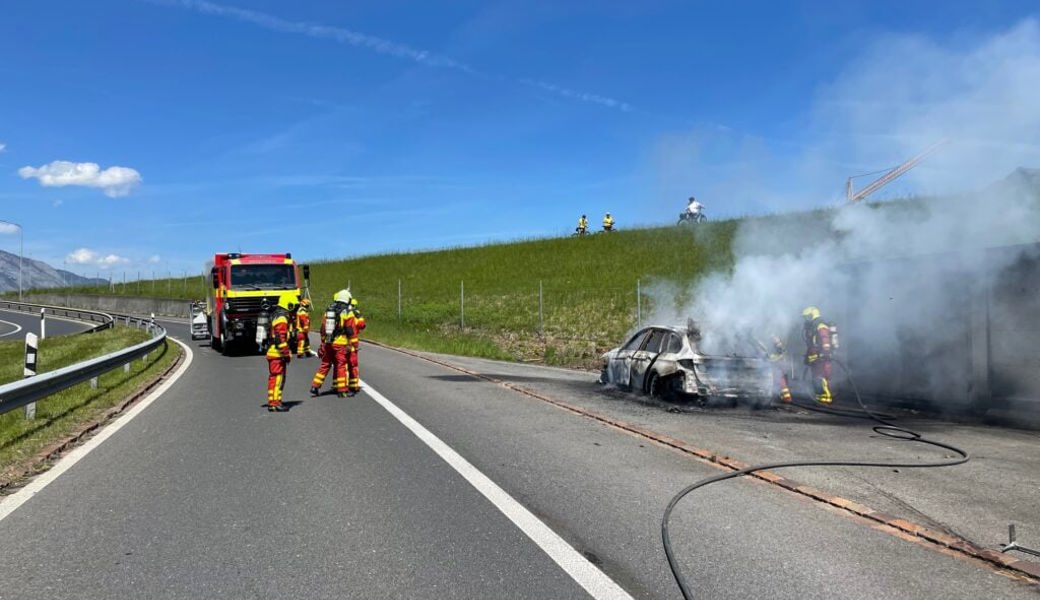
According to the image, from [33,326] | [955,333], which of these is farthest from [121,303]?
[955,333]

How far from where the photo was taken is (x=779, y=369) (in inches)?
415

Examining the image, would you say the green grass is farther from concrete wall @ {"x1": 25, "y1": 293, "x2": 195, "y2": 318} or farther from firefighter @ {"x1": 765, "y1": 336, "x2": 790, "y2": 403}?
concrete wall @ {"x1": 25, "y1": 293, "x2": 195, "y2": 318}

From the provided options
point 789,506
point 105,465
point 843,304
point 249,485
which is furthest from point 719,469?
point 843,304

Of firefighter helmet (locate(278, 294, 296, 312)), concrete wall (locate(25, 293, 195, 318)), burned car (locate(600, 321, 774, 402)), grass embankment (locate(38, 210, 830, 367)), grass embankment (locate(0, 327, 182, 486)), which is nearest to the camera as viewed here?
grass embankment (locate(0, 327, 182, 486))

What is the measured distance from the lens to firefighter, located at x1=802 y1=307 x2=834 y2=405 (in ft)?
36.4

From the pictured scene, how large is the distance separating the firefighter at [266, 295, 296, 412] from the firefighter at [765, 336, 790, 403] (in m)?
6.85

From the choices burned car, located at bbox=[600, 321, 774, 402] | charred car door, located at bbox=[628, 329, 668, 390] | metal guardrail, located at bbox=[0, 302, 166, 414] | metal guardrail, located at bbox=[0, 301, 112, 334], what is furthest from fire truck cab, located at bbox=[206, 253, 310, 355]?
metal guardrail, located at bbox=[0, 301, 112, 334]

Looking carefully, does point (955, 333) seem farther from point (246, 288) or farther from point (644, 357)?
point (246, 288)

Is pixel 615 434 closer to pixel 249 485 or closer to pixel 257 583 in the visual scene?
pixel 249 485

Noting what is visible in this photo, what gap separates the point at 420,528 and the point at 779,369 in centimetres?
746

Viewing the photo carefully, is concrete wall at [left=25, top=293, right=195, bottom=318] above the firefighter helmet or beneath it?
above

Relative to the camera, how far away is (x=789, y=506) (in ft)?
16.7

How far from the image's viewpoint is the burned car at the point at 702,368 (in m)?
10.2

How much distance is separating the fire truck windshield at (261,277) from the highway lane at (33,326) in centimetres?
1919
